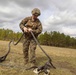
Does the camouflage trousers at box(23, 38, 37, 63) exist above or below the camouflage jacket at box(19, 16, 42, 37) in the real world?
below

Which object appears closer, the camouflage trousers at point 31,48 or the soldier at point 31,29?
the soldier at point 31,29

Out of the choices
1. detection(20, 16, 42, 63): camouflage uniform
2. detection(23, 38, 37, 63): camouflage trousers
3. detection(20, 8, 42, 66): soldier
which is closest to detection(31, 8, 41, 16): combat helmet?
detection(20, 8, 42, 66): soldier

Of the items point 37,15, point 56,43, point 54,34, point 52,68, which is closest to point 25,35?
point 37,15

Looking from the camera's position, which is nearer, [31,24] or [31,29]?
[31,29]

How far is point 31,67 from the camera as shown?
25.9 feet

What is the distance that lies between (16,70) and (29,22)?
76.5 inches

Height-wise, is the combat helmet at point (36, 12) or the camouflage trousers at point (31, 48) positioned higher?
the combat helmet at point (36, 12)

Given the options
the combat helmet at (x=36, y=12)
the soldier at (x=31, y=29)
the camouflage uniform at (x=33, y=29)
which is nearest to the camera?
the combat helmet at (x=36, y=12)

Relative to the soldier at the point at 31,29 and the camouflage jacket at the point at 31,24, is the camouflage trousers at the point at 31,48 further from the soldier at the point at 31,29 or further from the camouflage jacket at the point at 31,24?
the camouflage jacket at the point at 31,24

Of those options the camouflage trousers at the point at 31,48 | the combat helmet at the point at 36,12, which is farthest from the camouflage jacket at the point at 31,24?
the combat helmet at the point at 36,12

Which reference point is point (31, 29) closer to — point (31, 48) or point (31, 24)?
point (31, 24)

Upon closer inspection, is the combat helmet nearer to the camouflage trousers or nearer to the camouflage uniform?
the camouflage uniform

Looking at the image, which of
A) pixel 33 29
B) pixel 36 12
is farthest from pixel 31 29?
pixel 36 12

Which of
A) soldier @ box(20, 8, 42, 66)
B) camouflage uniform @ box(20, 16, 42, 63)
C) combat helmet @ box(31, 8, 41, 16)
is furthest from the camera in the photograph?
camouflage uniform @ box(20, 16, 42, 63)
